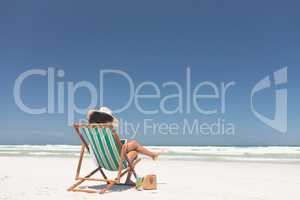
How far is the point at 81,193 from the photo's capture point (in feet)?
18.7

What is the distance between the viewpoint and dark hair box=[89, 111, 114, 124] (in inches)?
228

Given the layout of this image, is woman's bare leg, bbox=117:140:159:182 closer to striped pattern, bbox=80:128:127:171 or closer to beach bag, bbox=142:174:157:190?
striped pattern, bbox=80:128:127:171

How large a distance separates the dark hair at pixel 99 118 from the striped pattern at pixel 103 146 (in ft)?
0.66

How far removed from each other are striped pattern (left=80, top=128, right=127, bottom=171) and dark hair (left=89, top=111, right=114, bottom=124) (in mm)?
202

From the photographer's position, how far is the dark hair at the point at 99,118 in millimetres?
5781

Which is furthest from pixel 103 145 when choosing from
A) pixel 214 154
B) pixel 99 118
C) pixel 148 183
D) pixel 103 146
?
pixel 214 154

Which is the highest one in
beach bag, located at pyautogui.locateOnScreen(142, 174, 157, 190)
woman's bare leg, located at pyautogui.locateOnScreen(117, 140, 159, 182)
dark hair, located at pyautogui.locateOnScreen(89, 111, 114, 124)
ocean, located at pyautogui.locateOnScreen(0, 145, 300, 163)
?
dark hair, located at pyautogui.locateOnScreen(89, 111, 114, 124)

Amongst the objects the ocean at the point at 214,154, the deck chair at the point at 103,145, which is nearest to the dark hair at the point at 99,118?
the deck chair at the point at 103,145

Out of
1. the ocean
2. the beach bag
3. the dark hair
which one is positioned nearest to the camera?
the dark hair

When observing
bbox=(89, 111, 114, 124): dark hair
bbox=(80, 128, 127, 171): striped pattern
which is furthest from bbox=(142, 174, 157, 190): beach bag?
bbox=(89, 111, 114, 124): dark hair

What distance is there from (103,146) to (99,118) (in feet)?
1.32

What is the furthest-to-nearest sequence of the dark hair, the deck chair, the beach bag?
the beach bag < the dark hair < the deck chair

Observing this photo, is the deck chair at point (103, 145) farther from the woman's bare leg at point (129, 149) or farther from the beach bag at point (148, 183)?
the beach bag at point (148, 183)

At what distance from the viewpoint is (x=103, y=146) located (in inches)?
225
